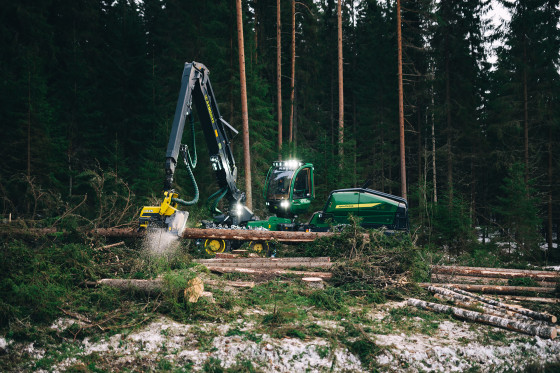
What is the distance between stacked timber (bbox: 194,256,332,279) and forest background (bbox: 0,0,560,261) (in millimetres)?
4120

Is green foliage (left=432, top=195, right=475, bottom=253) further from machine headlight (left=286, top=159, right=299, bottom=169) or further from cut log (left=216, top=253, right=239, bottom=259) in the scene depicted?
cut log (left=216, top=253, right=239, bottom=259)

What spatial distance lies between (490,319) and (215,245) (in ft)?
23.6

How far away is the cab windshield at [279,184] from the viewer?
41.0 ft

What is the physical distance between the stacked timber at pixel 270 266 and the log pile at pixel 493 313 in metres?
2.41

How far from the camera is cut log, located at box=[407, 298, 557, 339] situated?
221 inches

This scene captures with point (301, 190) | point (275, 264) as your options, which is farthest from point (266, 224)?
point (275, 264)

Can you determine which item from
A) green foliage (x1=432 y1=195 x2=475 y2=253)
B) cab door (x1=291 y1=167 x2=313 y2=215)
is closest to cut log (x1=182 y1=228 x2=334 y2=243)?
cab door (x1=291 y1=167 x2=313 y2=215)

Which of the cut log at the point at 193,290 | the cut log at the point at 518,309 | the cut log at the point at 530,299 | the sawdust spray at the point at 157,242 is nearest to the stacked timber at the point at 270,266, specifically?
the sawdust spray at the point at 157,242

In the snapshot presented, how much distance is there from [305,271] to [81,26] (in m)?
23.2

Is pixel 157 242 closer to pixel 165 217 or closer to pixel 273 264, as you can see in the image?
pixel 165 217

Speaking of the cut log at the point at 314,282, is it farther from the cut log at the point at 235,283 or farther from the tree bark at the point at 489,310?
the tree bark at the point at 489,310

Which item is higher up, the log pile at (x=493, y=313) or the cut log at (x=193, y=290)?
the cut log at (x=193, y=290)

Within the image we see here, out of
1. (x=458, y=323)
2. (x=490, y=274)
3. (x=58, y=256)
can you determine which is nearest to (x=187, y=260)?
(x=58, y=256)

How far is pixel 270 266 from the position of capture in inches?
357
